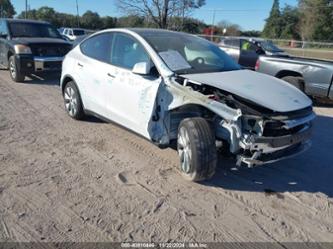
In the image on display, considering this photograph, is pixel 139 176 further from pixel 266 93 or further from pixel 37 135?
pixel 37 135

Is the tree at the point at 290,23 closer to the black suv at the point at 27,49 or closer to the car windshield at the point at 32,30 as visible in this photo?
the car windshield at the point at 32,30

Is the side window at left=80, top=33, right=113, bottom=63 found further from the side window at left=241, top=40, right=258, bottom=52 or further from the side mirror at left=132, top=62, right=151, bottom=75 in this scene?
the side window at left=241, top=40, right=258, bottom=52

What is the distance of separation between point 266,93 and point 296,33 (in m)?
72.1

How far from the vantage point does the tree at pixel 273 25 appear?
72037 millimetres

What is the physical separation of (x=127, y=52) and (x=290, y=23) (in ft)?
239

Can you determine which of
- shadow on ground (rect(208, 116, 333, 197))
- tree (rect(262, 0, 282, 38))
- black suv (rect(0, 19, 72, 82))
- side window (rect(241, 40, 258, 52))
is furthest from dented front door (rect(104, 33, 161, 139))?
tree (rect(262, 0, 282, 38))

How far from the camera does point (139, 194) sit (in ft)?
12.3

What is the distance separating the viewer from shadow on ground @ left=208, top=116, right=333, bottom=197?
4062mm

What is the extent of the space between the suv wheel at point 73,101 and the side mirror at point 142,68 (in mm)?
1947

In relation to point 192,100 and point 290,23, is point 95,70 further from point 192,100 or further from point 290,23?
point 290,23

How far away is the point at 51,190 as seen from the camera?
148 inches

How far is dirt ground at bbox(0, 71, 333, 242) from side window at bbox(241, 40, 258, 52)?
10.9 metres

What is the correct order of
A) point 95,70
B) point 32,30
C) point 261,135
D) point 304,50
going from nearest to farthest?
1. point 261,135
2. point 95,70
3. point 32,30
4. point 304,50

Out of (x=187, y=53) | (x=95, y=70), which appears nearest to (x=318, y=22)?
(x=187, y=53)
